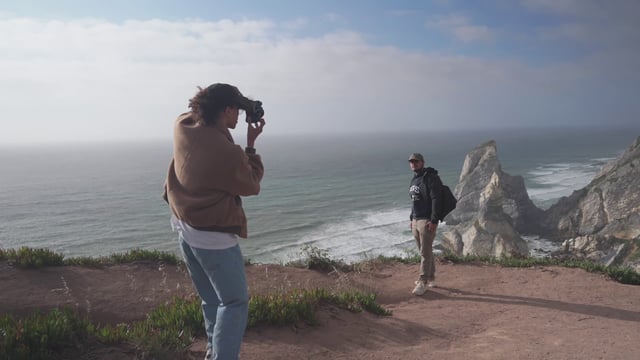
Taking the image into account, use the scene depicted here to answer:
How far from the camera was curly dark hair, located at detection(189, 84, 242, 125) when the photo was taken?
3098 millimetres

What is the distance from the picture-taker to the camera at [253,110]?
3.27 metres

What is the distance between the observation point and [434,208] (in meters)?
7.99

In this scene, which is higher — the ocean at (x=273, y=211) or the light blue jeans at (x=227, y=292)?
the light blue jeans at (x=227, y=292)

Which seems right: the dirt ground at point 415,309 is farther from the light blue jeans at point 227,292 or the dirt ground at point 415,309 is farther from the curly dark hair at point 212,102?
the curly dark hair at point 212,102

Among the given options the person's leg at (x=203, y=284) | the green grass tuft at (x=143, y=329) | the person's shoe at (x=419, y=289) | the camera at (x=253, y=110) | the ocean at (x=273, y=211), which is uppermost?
the camera at (x=253, y=110)

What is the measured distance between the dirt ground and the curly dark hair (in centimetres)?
255

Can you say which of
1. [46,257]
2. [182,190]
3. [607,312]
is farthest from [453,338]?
[46,257]

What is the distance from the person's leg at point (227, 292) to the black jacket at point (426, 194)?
5.53 meters

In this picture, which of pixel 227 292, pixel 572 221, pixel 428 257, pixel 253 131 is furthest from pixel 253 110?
pixel 572 221

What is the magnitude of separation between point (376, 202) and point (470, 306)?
44.6 metres

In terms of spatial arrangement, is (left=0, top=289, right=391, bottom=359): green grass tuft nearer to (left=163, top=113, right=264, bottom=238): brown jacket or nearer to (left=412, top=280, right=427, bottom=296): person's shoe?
(left=163, top=113, right=264, bottom=238): brown jacket

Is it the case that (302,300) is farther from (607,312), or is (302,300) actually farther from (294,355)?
(607,312)

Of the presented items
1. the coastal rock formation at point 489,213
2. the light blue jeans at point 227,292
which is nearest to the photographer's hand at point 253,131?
the light blue jeans at point 227,292

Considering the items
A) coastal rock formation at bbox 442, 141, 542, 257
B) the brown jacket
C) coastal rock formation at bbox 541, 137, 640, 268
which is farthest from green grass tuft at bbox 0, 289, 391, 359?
coastal rock formation at bbox 541, 137, 640, 268
